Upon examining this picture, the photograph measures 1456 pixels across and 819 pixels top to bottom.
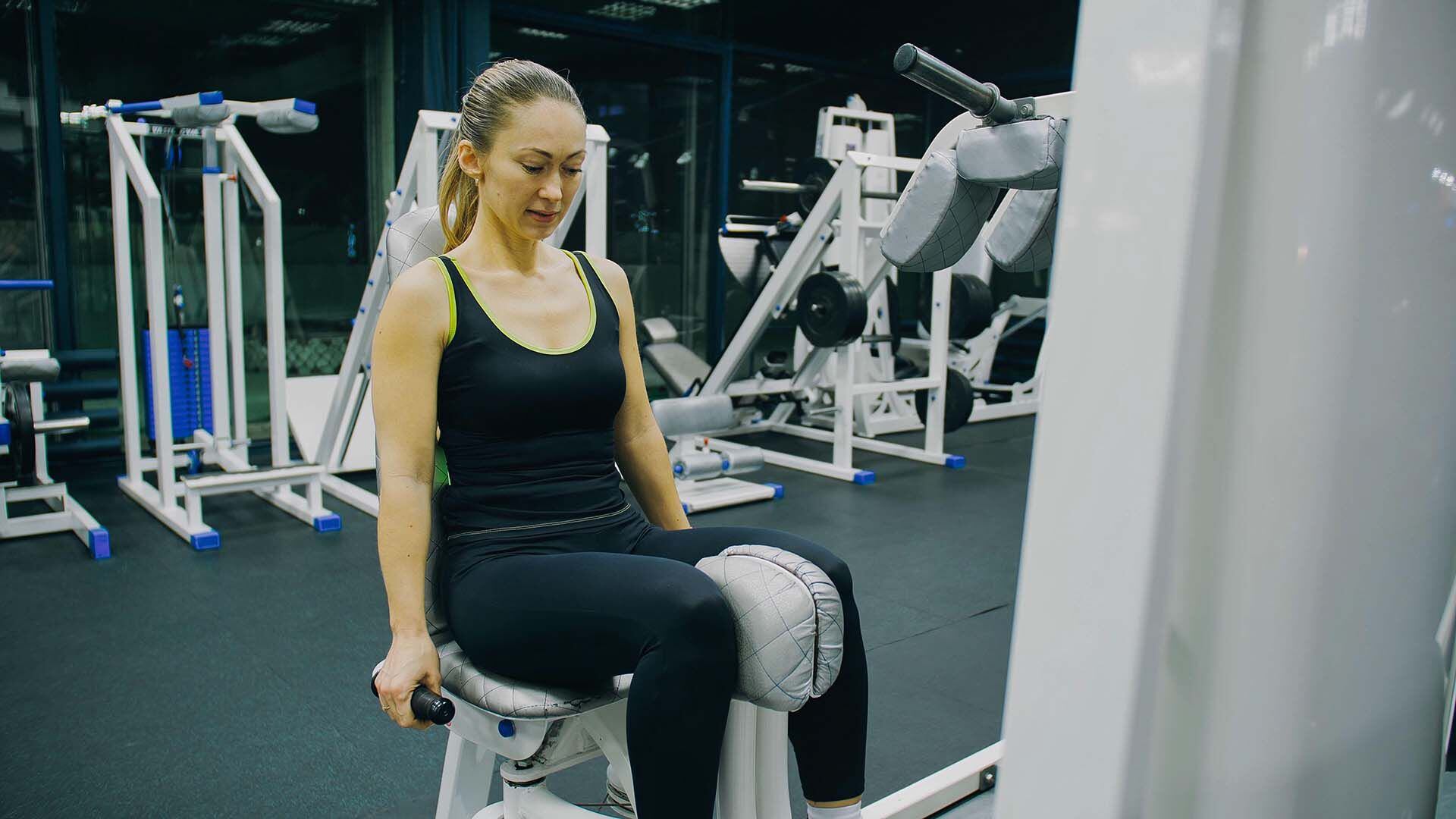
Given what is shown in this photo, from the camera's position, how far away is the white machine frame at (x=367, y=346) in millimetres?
3516

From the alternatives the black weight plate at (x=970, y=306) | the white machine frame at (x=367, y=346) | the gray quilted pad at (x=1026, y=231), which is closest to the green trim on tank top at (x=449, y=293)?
the gray quilted pad at (x=1026, y=231)

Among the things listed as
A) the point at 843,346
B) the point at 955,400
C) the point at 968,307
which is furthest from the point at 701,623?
the point at 968,307

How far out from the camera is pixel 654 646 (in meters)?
1.12

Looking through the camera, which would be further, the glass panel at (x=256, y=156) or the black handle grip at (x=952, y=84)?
the glass panel at (x=256, y=156)

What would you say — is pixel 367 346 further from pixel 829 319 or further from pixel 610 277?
pixel 610 277

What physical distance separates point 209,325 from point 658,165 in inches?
126

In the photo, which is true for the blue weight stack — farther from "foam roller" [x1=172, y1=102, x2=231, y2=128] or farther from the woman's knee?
the woman's knee

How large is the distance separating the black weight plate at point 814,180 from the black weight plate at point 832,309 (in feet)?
2.17

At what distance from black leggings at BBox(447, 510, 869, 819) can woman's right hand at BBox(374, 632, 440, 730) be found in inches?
2.4

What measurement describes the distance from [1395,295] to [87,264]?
17.4 feet

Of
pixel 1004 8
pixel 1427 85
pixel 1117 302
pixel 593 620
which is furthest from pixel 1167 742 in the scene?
pixel 1004 8

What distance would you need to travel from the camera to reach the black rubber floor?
1.99 meters

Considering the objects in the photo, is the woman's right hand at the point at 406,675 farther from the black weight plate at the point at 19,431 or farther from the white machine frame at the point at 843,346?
the white machine frame at the point at 843,346

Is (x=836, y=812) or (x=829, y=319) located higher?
(x=829, y=319)
